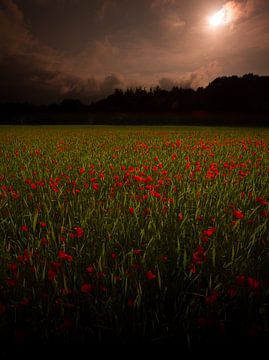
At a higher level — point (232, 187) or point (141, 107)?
point (141, 107)

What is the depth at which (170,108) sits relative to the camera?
2299 inches

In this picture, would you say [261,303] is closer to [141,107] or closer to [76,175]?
[76,175]

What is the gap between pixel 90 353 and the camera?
1132 millimetres

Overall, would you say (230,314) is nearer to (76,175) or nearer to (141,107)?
(76,175)

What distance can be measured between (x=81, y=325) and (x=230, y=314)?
0.76m

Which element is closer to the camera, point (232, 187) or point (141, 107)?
point (232, 187)

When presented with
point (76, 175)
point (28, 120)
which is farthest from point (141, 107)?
point (76, 175)

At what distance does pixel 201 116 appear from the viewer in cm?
4425

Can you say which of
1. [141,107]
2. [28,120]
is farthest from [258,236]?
[141,107]

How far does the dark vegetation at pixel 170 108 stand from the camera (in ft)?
143

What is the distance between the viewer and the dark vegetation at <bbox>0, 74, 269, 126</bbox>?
43.7 metres

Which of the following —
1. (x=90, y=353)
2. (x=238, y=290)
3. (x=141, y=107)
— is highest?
(x=141, y=107)

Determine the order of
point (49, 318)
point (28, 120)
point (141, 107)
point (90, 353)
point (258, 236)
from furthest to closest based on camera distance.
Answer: point (141, 107), point (28, 120), point (258, 236), point (49, 318), point (90, 353)

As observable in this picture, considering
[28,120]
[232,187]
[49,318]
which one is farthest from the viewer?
[28,120]
